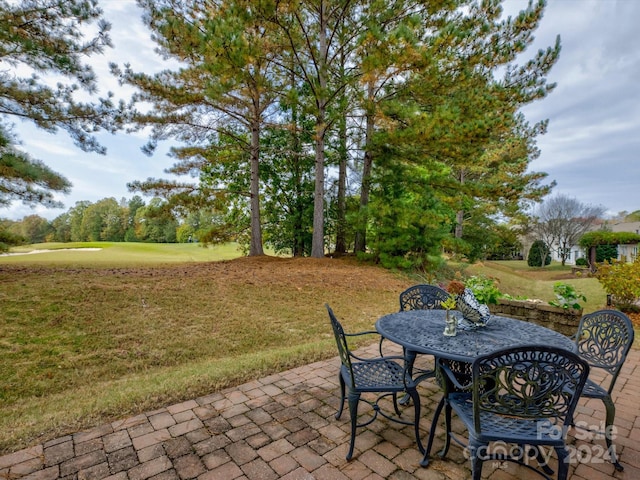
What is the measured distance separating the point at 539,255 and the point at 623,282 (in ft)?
61.7

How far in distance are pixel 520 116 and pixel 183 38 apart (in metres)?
15.6

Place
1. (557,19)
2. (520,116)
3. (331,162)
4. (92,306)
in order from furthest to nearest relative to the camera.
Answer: (520,116) < (331,162) < (557,19) < (92,306)

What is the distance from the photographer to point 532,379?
4.80 feet

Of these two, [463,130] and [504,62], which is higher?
[504,62]

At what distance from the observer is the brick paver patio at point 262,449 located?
5.86ft

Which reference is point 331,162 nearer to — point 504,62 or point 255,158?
point 255,158

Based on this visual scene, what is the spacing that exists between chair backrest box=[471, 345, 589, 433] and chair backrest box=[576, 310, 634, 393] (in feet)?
3.29

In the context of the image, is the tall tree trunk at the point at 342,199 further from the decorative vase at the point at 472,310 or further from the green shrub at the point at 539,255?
the green shrub at the point at 539,255

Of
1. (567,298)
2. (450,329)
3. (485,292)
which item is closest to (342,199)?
(485,292)

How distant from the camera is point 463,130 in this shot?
7.40 metres

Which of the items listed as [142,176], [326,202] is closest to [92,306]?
[142,176]

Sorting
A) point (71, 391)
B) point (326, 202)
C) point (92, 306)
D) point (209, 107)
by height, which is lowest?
point (71, 391)

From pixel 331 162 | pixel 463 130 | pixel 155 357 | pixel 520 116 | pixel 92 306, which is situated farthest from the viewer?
pixel 520 116

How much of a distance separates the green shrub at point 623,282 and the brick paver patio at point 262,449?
4690mm
